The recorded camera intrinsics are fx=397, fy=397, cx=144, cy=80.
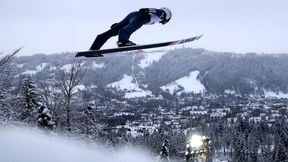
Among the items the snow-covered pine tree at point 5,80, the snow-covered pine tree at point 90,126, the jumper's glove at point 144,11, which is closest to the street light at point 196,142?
the snow-covered pine tree at point 90,126

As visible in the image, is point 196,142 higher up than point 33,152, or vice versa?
point 33,152

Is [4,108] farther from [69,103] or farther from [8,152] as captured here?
[8,152]

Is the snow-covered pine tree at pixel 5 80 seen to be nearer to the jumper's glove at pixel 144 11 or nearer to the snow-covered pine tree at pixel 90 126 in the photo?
the snow-covered pine tree at pixel 90 126

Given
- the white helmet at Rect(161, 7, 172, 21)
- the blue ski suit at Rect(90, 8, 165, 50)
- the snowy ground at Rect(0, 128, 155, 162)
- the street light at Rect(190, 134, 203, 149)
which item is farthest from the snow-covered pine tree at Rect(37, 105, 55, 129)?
the snowy ground at Rect(0, 128, 155, 162)

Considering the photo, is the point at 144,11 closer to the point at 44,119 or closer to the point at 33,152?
the point at 33,152

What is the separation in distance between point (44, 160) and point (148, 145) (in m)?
98.6

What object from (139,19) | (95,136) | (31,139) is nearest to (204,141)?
(95,136)

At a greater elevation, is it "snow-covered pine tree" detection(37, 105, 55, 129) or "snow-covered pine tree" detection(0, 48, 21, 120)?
"snow-covered pine tree" detection(0, 48, 21, 120)

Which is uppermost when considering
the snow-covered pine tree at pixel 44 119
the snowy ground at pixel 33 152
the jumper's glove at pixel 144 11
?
the jumper's glove at pixel 144 11

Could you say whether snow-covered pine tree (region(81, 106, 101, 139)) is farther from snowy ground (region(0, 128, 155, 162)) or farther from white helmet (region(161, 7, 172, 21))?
snowy ground (region(0, 128, 155, 162))

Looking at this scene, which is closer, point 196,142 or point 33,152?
point 33,152

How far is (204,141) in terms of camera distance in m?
24.7

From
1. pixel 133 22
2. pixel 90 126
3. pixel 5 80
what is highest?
pixel 133 22

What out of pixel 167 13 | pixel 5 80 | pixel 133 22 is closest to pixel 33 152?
pixel 133 22
